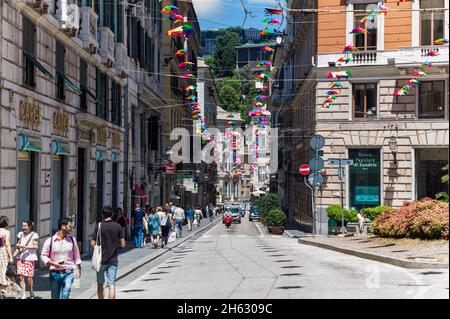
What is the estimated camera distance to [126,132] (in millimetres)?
34594

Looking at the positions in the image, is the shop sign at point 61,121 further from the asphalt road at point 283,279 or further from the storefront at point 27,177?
the asphalt road at point 283,279

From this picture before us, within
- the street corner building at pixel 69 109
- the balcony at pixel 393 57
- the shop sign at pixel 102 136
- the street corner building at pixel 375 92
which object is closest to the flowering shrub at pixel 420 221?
the street corner building at pixel 69 109

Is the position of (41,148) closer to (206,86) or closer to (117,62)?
(117,62)

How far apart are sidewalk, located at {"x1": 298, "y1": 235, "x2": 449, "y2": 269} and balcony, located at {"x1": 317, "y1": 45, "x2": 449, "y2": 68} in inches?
533

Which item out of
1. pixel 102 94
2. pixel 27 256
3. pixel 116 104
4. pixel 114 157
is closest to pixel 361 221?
pixel 114 157

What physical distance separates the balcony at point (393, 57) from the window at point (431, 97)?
4.30ft

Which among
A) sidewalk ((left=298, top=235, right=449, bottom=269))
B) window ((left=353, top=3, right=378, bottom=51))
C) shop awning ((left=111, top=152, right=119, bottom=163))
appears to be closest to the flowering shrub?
sidewalk ((left=298, top=235, right=449, bottom=269))

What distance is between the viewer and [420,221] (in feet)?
64.6

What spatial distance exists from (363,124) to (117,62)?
12.3 m

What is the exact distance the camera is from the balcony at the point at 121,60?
31.1 metres

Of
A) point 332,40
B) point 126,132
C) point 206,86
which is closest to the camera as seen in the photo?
point 126,132

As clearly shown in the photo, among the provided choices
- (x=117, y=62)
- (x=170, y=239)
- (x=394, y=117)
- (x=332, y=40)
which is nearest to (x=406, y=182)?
(x=394, y=117)

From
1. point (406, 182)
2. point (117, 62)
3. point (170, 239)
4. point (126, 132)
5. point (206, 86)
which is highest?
point (206, 86)

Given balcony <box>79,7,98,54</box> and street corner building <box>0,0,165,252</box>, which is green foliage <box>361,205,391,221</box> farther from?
balcony <box>79,7,98,54</box>
